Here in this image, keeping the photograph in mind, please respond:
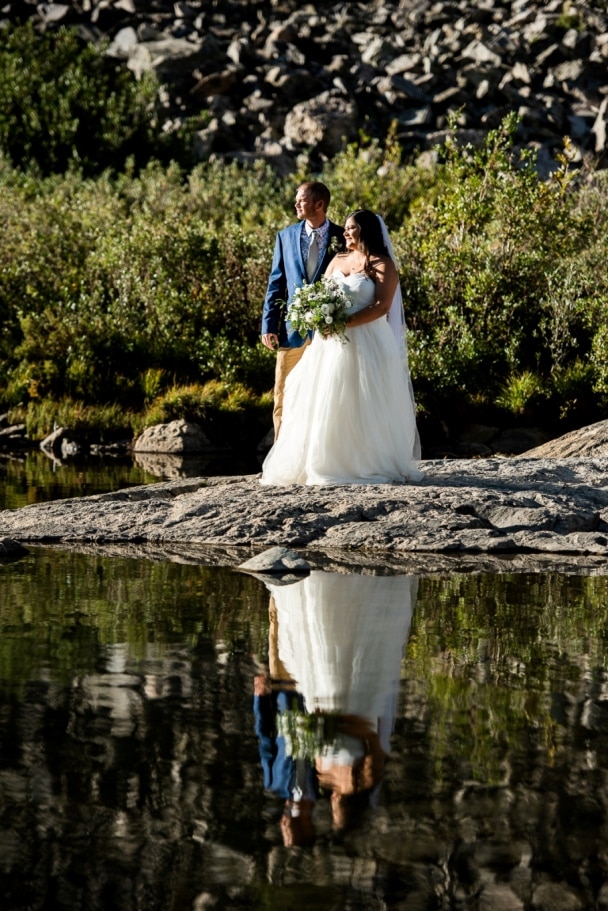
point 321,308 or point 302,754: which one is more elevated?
point 321,308

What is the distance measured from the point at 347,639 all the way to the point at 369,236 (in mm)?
5028

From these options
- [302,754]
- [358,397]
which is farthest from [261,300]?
[302,754]

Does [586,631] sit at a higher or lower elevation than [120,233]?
lower

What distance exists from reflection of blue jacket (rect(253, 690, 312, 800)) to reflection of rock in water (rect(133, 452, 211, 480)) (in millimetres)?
9665

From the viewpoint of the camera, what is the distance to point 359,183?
85.8ft

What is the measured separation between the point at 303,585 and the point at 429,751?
2.99 meters

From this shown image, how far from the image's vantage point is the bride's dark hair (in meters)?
9.90

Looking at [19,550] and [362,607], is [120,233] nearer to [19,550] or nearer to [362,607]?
[19,550]

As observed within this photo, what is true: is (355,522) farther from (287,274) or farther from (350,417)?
(287,274)

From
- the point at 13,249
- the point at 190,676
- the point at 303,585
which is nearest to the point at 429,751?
the point at 190,676

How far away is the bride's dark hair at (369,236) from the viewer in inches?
390

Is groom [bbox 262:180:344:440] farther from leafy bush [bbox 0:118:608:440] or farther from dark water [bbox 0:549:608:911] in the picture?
leafy bush [bbox 0:118:608:440]

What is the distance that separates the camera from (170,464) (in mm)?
16312

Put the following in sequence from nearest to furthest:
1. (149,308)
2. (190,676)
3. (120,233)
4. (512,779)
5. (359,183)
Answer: (512,779) → (190,676) → (149,308) → (120,233) → (359,183)
